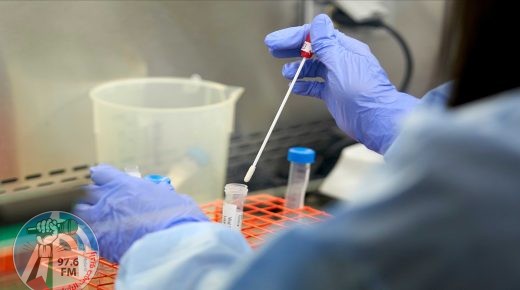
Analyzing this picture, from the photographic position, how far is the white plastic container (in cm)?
129

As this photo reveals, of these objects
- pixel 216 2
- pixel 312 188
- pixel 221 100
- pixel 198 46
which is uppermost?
pixel 216 2

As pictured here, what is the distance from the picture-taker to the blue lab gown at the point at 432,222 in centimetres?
48

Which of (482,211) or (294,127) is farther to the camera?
(294,127)

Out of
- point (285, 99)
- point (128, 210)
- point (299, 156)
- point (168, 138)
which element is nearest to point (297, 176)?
point (299, 156)

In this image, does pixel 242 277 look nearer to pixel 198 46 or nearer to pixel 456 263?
pixel 456 263

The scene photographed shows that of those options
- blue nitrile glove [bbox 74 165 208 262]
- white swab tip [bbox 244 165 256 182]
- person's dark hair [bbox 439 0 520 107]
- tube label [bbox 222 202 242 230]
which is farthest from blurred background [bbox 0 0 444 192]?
person's dark hair [bbox 439 0 520 107]

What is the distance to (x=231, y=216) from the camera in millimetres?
1040

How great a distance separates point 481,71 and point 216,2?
1100mm

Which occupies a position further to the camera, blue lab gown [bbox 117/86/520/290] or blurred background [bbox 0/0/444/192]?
blurred background [bbox 0/0/444/192]

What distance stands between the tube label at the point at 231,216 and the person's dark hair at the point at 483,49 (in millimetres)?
547

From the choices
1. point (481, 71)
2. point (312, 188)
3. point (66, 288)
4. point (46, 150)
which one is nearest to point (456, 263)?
point (481, 71)

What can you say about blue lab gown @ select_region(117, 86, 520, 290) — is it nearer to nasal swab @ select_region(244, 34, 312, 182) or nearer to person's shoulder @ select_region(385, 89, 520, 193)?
person's shoulder @ select_region(385, 89, 520, 193)

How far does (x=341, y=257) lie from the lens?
494mm

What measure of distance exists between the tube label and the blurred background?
13cm
